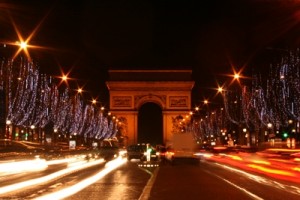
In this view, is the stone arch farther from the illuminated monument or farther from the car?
the car

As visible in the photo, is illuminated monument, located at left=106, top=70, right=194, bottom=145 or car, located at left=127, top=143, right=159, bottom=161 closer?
car, located at left=127, top=143, right=159, bottom=161

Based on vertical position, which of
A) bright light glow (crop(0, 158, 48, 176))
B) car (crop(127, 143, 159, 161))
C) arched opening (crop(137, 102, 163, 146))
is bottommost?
bright light glow (crop(0, 158, 48, 176))

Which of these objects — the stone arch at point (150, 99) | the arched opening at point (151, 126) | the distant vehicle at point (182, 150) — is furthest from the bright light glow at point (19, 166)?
the arched opening at point (151, 126)

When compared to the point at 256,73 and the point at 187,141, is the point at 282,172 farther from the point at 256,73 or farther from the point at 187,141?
the point at 256,73

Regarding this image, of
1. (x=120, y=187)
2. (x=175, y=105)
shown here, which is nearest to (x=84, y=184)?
(x=120, y=187)

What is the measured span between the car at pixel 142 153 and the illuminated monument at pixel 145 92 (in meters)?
52.7

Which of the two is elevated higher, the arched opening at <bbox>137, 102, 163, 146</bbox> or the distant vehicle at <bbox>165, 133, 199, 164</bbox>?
the arched opening at <bbox>137, 102, 163, 146</bbox>

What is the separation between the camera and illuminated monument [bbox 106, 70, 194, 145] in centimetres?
10850

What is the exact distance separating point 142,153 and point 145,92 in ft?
181

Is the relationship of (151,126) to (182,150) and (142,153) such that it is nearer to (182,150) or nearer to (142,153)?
(142,153)

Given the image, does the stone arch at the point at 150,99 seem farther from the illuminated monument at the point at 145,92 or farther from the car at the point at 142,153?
the car at the point at 142,153

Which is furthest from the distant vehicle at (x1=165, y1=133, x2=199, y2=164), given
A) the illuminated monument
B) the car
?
the illuminated monument

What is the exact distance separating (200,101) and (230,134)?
44.1 meters

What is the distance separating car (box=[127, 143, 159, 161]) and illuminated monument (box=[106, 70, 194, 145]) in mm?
52700
